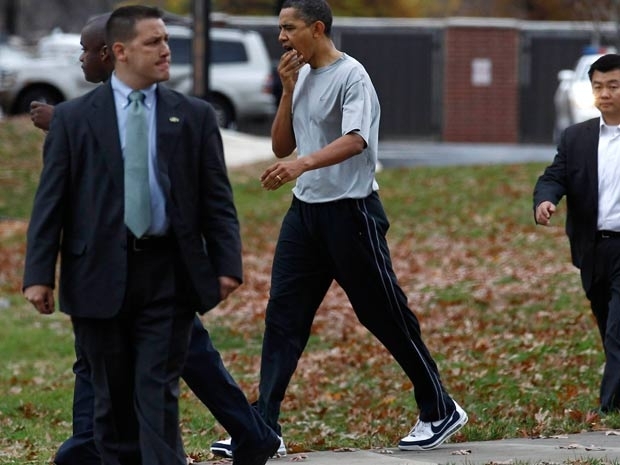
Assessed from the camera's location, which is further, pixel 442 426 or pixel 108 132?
pixel 442 426

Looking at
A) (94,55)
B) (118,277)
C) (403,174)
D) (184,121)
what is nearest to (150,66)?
(184,121)

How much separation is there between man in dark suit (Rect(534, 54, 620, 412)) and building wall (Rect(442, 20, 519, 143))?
28.5m

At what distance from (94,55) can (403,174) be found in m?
15.9

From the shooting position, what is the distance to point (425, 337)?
39.7 ft

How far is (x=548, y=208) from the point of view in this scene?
7402mm

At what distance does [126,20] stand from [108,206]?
63cm

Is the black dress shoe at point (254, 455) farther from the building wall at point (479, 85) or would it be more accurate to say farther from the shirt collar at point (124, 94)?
the building wall at point (479, 85)

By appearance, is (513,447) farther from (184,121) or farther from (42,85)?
(42,85)

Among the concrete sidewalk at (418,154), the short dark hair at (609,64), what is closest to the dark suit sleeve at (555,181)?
the short dark hair at (609,64)

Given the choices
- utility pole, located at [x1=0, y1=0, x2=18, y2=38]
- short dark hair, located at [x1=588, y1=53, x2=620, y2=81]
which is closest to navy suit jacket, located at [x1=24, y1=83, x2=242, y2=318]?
short dark hair, located at [x1=588, y1=53, x2=620, y2=81]

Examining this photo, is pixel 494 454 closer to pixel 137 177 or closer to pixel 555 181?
pixel 555 181

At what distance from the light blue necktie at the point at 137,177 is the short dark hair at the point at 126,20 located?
Result: 280mm

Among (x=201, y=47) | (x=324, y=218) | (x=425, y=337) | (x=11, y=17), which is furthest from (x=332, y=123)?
(x=11, y=17)

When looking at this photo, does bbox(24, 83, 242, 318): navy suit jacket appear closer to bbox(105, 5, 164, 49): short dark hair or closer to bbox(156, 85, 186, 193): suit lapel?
bbox(156, 85, 186, 193): suit lapel
